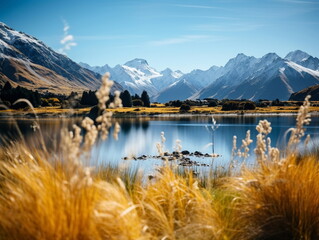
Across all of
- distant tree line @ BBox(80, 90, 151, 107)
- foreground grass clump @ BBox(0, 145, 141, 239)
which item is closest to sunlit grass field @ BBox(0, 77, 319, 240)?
foreground grass clump @ BBox(0, 145, 141, 239)

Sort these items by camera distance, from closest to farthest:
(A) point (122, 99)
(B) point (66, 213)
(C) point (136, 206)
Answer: (B) point (66, 213) → (C) point (136, 206) → (A) point (122, 99)

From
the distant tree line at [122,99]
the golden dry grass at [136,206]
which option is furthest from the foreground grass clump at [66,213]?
the distant tree line at [122,99]

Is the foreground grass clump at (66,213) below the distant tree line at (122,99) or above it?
below

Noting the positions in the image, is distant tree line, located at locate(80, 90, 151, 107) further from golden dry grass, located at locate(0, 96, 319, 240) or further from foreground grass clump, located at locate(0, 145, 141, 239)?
foreground grass clump, located at locate(0, 145, 141, 239)

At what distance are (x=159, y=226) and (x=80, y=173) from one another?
1.82 meters

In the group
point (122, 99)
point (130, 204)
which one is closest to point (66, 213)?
point (130, 204)

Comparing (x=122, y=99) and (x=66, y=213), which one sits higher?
(x=122, y=99)

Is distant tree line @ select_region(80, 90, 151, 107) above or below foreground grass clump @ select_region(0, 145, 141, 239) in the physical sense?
above

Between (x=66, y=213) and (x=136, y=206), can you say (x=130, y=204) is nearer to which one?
(x=136, y=206)

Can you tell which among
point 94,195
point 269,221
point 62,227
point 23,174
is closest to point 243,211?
point 269,221

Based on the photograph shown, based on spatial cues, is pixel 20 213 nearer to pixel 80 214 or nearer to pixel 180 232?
pixel 80 214

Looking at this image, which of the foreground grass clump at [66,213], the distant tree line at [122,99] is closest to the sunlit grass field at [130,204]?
the foreground grass clump at [66,213]

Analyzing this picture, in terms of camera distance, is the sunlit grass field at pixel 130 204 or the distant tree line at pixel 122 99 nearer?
the sunlit grass field at pixel 130 204

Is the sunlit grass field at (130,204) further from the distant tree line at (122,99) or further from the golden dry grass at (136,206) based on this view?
the distant tree line at (122,99)
